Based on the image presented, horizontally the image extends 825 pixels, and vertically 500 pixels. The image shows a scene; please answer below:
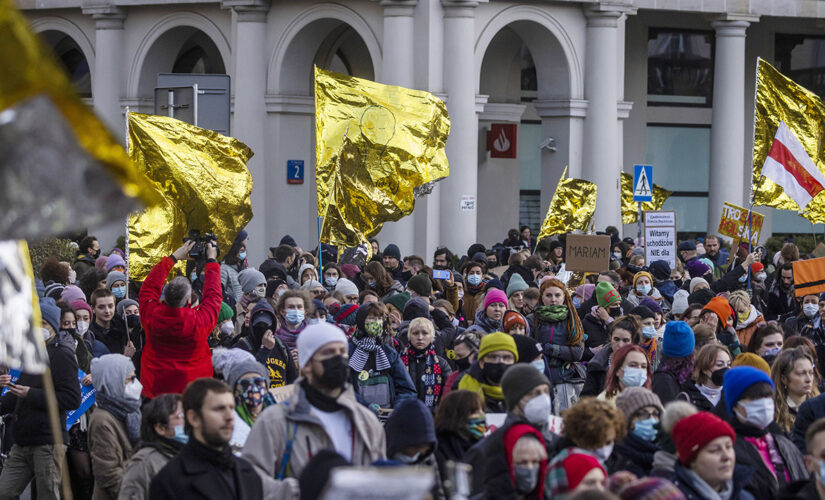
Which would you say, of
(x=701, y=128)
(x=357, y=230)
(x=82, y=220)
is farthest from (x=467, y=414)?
(x=701, y=128)

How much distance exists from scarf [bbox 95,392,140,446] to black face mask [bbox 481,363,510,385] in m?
2.03

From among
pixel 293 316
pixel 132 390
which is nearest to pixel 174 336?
pixel 132 390

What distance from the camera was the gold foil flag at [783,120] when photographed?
1678cm

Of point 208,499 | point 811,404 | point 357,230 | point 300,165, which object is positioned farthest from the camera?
point 300,165

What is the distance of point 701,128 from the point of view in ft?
110

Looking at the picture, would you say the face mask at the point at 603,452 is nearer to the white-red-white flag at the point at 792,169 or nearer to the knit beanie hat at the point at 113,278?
the knit beanie hat at the point at 113,278

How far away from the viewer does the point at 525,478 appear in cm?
561

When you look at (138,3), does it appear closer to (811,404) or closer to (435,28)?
(435,28)

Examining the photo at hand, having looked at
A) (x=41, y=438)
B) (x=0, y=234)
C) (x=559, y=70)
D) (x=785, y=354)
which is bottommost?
(x=41, y=438)

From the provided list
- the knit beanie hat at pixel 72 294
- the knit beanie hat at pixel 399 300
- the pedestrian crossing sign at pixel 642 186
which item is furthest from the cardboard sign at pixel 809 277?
the pedestrian crossing sign at pixel 642 186

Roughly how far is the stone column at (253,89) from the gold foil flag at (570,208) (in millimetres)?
5673

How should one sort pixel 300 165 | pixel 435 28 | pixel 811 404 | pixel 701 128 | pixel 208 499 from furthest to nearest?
pixel 701 128
pixel 300 165
pixel 435 28
pixel 811 404
pixel 208 499

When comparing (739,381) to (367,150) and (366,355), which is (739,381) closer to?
(366,355)

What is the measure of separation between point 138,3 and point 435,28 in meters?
6.17
